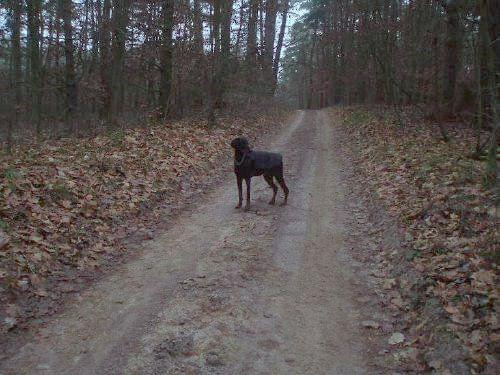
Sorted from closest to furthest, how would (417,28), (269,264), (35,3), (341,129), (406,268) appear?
1. (406,268)
2. (269,264)
3. (35,3)
4. (417,28)
5. (341,129)

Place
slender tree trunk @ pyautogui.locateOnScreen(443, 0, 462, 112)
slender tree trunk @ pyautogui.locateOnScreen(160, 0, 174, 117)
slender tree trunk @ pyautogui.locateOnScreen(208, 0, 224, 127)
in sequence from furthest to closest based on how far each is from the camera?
slender tree trunk @ pyautogui.locateOnScreen(208, 0, 224, 127), slender tree trunk @ pyautogui.locateOnScreen(443, 0, 462, 112), slender tree trunk @ pyautogui.locateOnScreen(160, 0, 174, 117)

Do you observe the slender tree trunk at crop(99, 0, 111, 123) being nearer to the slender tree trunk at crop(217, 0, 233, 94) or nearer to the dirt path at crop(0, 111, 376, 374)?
the slender tree trunk at crop(217, 0, 233, 94)

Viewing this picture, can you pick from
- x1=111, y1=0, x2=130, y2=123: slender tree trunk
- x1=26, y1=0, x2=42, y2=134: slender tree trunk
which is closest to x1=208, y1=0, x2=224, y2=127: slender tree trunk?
x1=111, y1=0, x2=130, y2=123: slender tree trunk

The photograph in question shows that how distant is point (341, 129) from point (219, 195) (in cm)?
1268

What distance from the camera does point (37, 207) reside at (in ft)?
24.1

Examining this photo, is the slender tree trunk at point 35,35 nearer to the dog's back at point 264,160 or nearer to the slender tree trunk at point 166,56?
the slender tree trunk at point 166,56

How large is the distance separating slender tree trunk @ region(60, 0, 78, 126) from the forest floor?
7.43 metres

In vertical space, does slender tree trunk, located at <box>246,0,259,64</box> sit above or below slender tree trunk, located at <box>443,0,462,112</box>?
above

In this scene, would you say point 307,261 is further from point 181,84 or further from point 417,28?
point 417,28

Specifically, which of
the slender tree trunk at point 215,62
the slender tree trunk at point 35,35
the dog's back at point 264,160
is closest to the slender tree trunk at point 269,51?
the slender tree trunk at point 215,62

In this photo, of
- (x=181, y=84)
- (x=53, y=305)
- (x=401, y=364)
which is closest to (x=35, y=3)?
(x=181, y=84)

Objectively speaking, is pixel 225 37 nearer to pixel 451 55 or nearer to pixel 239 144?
pixel 451 55

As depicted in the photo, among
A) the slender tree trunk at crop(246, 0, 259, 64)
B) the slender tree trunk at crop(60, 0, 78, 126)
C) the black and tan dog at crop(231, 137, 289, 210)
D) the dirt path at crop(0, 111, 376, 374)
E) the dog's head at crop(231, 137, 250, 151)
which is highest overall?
the slender tree trunk at crop(246, 0, 259, 64)

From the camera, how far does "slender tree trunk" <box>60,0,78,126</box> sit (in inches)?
588
